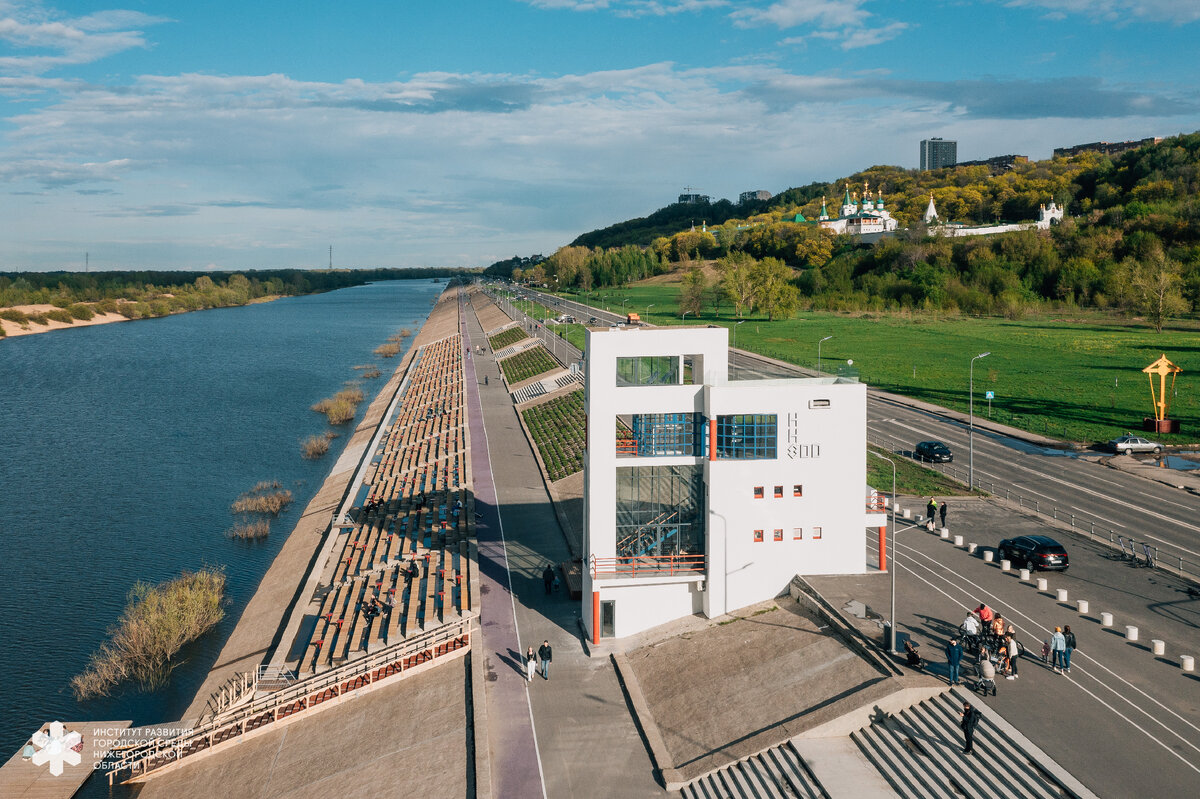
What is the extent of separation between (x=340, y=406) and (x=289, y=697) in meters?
55.4

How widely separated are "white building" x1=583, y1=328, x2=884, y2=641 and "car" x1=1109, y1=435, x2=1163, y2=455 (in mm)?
28915

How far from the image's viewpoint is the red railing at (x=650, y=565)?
93.4 feet

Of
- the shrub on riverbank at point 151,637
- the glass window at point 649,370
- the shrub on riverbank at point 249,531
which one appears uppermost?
the glass window at point 649,370

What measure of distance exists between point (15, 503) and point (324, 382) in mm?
48595

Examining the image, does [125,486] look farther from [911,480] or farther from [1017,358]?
[1017,358]

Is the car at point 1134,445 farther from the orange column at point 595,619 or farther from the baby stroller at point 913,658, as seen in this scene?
the orange column at point 595,619

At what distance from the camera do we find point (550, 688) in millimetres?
25641

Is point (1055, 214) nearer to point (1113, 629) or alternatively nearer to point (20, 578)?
point (1113, 629)

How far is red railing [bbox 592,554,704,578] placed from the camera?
2845 cm

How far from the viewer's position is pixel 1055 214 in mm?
160000

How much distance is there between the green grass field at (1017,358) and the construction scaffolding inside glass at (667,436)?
573 centimetres

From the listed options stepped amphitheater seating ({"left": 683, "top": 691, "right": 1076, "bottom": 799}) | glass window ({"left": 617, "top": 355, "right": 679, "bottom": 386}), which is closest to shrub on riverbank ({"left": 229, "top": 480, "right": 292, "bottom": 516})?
glass window ({"left": 617, "top": 355, "right": 679, "bottom": 386})

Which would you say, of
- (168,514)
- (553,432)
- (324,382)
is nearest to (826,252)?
(324,382)

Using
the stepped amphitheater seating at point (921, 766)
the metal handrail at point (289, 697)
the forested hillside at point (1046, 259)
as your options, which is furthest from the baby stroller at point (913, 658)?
the forested hillside at point (1046, 259)
